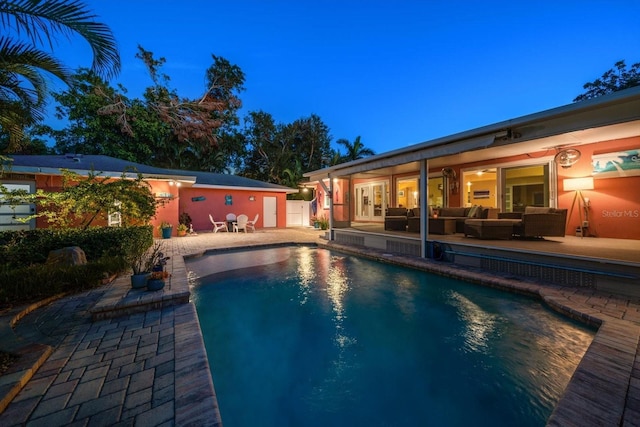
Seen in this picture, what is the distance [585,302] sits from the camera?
3953mm

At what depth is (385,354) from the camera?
329cm

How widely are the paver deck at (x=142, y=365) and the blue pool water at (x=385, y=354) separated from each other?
1.32ft

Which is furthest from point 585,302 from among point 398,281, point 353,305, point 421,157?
point 421,157

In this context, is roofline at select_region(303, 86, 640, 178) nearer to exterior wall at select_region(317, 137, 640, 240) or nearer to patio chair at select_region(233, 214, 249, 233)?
exterior wall at select_region(317, 137, 640, 240)

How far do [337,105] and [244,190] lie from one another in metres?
A: 62.4

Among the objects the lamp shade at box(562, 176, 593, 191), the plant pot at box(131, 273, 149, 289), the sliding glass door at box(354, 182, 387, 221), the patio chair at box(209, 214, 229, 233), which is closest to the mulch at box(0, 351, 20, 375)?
the plant pot at box(131, 273, 149, 289)

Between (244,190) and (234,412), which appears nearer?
(234,412)

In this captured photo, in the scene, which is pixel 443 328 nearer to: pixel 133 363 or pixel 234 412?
pixel 234 412

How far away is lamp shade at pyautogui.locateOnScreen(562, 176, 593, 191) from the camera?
6.76 m

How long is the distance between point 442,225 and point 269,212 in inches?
448

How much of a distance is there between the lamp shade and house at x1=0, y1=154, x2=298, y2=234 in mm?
13096

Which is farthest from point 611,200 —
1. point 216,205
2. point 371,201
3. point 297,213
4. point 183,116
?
point 183,116

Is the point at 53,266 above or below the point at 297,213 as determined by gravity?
below

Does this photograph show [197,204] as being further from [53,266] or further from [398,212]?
[398,212]
